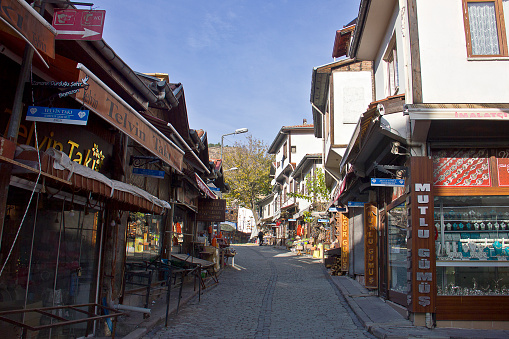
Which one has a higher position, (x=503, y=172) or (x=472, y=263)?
(x=503, y=172)

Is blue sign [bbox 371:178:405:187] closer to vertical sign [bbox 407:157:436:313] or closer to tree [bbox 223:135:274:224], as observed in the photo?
vertical sign [bbox 407:157:436:313]

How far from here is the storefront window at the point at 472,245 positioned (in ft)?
27.4

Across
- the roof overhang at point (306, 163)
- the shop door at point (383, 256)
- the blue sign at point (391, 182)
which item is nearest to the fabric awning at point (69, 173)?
the blue sign at point (391, 182)

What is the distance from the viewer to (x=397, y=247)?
10.3 m

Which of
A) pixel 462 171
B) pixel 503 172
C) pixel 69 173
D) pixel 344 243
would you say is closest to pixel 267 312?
pixel 462 171

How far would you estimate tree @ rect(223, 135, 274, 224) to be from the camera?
168 ft

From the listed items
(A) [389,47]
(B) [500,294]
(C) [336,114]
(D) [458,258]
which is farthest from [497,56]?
(C) [336,114]

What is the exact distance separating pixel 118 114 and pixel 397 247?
7.48m

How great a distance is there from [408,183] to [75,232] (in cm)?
620

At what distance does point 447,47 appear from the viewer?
28.6 feet

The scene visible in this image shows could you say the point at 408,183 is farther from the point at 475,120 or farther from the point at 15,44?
the point at 15,44

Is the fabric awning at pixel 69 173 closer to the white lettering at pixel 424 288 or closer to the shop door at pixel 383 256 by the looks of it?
the white lettering at pixel 424 288

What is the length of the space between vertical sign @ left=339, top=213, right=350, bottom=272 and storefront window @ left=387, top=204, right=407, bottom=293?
6.38m

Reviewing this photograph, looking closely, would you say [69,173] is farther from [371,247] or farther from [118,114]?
[371,247]
